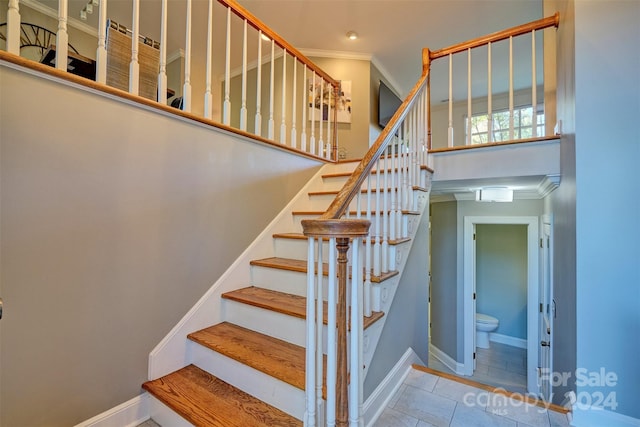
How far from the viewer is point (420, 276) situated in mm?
2531

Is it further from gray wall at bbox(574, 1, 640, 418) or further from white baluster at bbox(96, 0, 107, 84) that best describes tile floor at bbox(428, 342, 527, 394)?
white baluster at bbox(96, 0, 107, 84)

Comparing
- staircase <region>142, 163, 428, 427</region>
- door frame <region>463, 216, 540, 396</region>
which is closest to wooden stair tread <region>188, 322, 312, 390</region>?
staircase <region>142, 163, 428, 427</region>

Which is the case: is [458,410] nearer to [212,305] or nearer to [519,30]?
[212,305]

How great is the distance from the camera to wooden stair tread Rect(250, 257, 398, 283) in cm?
162

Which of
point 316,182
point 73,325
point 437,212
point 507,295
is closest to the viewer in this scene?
point 73,325

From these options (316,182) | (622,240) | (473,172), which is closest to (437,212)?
(473,172)

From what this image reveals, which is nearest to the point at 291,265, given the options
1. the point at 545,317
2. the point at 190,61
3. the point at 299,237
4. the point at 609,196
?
the point at 299,237

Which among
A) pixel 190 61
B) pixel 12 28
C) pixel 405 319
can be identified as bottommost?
pixel 405 319

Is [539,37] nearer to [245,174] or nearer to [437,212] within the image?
[437,212]

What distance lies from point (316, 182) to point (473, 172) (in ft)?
4.58

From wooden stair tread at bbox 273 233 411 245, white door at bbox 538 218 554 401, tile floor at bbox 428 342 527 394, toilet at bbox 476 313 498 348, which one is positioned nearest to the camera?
wooden stair tread at bbox 273 233 411 245

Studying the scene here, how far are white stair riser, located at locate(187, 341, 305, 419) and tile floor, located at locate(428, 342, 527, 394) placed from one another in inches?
139

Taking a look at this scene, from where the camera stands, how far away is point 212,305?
6.10ft

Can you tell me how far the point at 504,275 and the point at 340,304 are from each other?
16.8 ft
